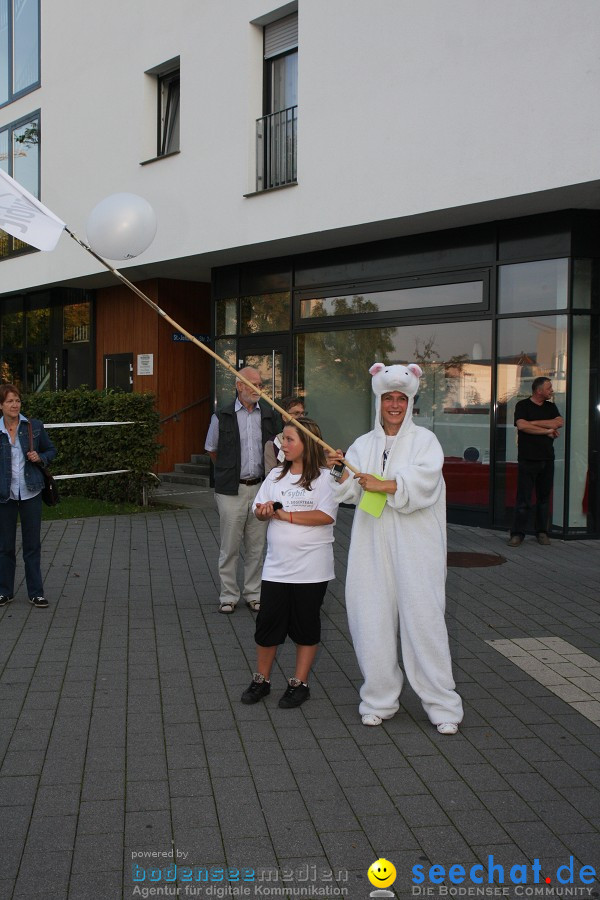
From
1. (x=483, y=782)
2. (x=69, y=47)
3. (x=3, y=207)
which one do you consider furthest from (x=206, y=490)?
(x=483, y=782)

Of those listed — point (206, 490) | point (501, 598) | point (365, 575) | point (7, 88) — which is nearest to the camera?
point (365, 575)

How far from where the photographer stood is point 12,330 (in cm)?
2200

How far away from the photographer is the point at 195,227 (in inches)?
557

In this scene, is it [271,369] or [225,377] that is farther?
[225,377]

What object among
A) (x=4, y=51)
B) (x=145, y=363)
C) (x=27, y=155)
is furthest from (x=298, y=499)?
(x=4, y=51)

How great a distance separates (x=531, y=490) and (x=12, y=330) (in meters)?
15.6

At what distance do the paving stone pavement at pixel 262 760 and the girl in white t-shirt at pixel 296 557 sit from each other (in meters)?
0.38

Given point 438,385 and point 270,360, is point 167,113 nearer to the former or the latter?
point 270,360

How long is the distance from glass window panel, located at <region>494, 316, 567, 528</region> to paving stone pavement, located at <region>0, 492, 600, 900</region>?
11.6 ft

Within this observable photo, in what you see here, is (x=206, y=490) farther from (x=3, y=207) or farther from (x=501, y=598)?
(x=3, y=207)

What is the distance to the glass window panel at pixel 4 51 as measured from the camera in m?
20.1

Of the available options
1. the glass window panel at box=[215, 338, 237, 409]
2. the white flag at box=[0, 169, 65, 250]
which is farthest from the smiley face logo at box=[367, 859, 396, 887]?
the glass window panel at box=[215, 338, 237, 409]

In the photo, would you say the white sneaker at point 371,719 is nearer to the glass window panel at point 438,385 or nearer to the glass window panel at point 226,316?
the glass window panel at point 438,385

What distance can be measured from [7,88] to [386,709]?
19254 mm
